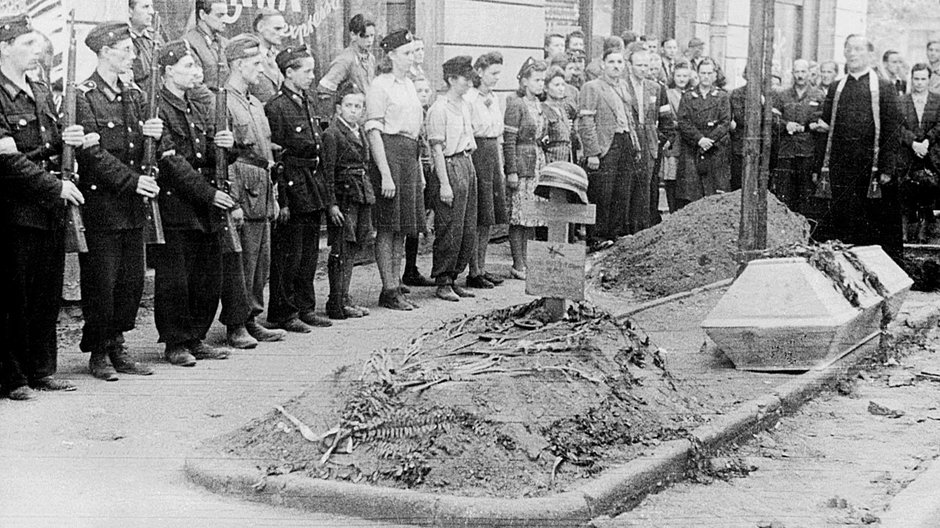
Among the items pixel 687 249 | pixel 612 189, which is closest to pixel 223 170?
pixel 687 249

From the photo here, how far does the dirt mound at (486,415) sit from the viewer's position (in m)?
5.54

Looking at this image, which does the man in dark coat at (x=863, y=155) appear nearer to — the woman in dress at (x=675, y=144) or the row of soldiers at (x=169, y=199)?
the woman in dress at (x=675, y=144)

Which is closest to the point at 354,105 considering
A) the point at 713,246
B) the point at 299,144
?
the point at 299,144

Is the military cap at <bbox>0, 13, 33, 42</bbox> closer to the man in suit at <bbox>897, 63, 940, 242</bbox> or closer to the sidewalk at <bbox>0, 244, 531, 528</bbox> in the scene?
the sidewalk at <bbox>0, 244, 531, 528</bbox>

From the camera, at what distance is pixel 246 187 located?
27.9 ft

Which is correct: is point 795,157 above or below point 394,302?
above

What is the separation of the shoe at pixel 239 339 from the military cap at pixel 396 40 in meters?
2.56

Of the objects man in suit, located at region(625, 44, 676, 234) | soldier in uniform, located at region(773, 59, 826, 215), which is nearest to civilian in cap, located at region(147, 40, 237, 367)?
man in suit, located at region(625, 44, 676, 234)

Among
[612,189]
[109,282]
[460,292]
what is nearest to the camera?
[109,282]

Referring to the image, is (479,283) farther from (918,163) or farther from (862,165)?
(918,163)

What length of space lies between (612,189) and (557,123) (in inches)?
69.8

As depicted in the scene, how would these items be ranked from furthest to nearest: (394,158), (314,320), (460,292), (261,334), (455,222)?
(460,292) < (455,222) < (394,158) < (314,320) < (261,334)

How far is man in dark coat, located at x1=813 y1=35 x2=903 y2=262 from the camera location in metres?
11.8

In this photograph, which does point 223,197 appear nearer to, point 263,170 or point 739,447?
point 263,170
